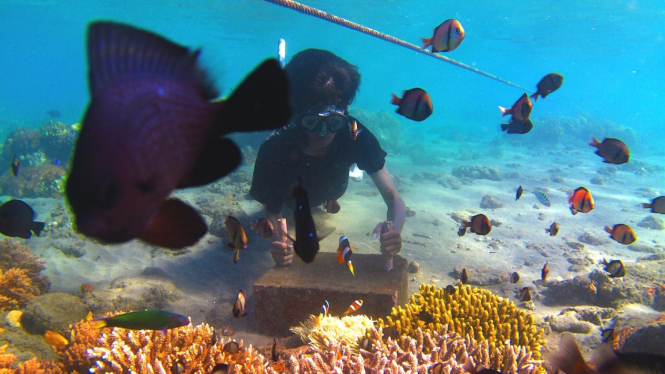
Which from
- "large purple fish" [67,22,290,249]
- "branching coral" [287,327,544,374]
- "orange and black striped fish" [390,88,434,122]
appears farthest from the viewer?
"orange and black striped fish" [390,88,434,122]

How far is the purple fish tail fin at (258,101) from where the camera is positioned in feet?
2.56

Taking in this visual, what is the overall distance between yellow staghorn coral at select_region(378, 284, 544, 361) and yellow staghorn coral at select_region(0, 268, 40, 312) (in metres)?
6.40

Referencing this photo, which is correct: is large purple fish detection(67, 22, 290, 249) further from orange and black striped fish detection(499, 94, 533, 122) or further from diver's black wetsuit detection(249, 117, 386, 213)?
diver's black wetsuit detection(249, 117, 386, 213)

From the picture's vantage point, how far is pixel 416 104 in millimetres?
3672

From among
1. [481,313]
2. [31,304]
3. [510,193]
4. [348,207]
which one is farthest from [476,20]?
[31,304]

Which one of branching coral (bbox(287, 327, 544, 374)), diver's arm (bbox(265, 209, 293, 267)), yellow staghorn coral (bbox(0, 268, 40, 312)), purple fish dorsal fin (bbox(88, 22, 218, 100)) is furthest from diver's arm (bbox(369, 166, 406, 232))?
yellow staghorn coral (bbox(0, 268, 40, 312))

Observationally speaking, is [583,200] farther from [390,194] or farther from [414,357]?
[414,357]

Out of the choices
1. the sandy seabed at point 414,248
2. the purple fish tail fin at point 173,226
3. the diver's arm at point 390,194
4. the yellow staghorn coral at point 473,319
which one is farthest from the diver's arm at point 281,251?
the purple fish tail fin at point 173,226

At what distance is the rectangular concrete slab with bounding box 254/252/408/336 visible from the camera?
438cm

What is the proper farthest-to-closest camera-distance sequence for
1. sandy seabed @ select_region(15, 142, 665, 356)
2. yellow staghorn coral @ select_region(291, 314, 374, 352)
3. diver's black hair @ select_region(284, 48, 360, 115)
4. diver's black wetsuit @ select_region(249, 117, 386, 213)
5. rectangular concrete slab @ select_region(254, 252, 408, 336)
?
1. sandy seabed @ select_region(15, 142, 665, 356)
2. diver's black wetsuit @ select_region(249, 117, 386, 213)
3. diver's black hair @ select_region(284, 48, 360, 115)
4. rectangular concrete slab @ select_region(254, 252, 408, 336)
5. yellow staghorn coral @ select_region(291, 314, 374, 352)

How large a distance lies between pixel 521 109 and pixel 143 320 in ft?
15.8

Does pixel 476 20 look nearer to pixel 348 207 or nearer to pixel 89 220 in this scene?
pixel 348 207

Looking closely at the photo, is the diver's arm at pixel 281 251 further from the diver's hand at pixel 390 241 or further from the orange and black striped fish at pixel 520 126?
the orange and black striped fish at pixel 520 126

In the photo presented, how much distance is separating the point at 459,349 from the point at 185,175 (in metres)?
3.74
